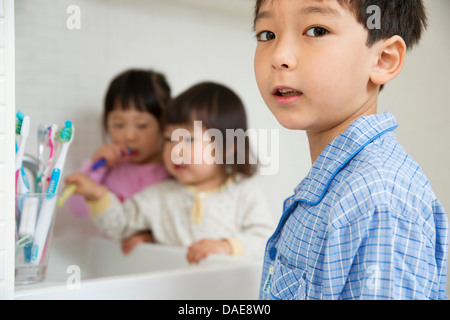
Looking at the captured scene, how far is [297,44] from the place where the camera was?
532 mm

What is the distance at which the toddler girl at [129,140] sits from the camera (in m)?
1.36

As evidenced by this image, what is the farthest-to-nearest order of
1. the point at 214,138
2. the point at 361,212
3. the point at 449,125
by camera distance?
1. the point at 214,138
2. the point at 449,125
3. the point at 361,212

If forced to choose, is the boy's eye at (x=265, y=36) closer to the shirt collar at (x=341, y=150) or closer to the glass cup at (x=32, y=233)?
the shirt collar at (x=341, y=150)

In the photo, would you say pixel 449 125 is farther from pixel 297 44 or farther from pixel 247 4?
pixel 247 4

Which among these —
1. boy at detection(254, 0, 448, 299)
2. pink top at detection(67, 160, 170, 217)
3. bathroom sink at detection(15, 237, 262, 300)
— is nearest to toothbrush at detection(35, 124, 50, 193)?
bathroom sink at detection(15, 237, 262, 300)

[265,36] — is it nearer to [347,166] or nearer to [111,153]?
[347,166]

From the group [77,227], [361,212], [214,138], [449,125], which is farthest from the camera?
[77,227]

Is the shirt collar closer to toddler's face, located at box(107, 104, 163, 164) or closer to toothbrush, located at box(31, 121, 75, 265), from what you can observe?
toothbrush, located at box(31, 121, 75, 265)

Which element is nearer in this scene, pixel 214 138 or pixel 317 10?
pixel 317 10

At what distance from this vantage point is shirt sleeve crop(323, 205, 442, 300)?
0.44m

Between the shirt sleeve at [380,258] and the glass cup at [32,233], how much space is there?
0.43 meters

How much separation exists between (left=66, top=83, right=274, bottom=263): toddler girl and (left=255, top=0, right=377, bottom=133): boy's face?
692 millimetres

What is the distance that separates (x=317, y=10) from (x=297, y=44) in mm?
40
